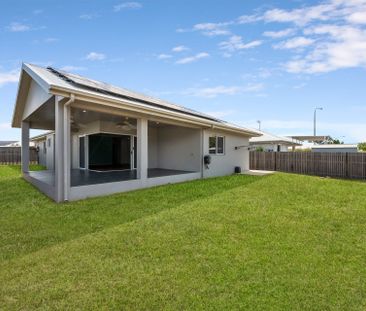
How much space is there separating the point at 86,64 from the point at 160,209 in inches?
393

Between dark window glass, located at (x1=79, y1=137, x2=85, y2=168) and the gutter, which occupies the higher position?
the gutter

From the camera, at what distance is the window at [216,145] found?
13.6 meters

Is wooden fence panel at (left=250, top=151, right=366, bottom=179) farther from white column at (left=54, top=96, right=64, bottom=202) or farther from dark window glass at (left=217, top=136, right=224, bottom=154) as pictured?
white column at (left=54, top=96, right=64, bottom=202)

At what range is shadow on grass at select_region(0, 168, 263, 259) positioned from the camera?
459 centimetres

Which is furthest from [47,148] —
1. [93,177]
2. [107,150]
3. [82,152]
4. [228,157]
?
[228,157]

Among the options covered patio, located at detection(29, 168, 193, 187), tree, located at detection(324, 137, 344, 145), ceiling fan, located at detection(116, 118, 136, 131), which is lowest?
covered patio, located at detection(29, 168, 193, 187)

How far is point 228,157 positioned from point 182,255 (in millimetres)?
11432

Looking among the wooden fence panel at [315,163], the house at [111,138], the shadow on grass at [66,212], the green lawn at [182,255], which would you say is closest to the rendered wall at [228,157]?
the house at [111,138]

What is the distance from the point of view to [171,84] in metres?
15.0

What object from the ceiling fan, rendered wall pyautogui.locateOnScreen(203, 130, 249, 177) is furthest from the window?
the ceiling fan

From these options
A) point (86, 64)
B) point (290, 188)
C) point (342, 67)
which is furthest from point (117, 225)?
point (342, 67)

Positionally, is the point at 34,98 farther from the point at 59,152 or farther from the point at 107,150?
the point at 107,150

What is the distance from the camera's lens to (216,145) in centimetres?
1401

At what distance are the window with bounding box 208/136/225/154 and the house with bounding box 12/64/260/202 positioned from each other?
26mm
